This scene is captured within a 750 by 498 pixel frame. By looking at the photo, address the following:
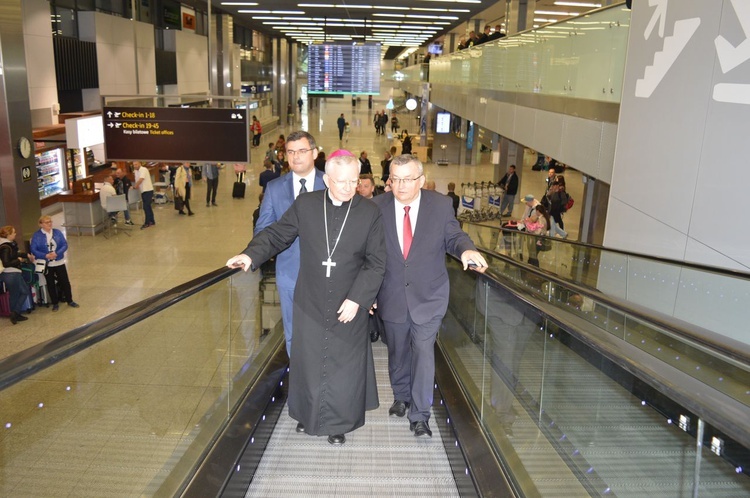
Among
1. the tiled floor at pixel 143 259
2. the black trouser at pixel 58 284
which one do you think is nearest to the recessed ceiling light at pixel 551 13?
the tiled floor at pixel 143 259

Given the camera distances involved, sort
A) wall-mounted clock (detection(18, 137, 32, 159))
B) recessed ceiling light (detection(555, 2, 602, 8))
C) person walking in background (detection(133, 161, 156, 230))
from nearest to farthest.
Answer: wall-mounted clock (detection(18, 137, 32, 159))
person walking in background (detection(133, 161, 156, 230))
recessed ceiling light (detection(555, 2, 602, 8))

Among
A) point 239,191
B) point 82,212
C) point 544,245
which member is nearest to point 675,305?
point 544,245

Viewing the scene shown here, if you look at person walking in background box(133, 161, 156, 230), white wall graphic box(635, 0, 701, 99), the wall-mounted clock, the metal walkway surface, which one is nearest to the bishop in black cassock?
the metal walkway surface

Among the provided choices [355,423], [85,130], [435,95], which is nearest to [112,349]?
[355,423]

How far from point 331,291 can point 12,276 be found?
7.99 meters

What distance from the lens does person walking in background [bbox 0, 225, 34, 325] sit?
9.88m

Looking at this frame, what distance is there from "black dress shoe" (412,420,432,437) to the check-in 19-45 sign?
9.25 metres

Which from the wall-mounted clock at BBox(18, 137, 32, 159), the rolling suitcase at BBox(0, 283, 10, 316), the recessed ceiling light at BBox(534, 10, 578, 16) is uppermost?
the recessed ceiling light at BBox(534, 10, 578, 16)

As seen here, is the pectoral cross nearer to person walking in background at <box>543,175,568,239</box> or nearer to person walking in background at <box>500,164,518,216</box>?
person walking in background at <box>543,175,568,239</box>

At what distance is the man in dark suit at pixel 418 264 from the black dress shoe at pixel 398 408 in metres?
0.28

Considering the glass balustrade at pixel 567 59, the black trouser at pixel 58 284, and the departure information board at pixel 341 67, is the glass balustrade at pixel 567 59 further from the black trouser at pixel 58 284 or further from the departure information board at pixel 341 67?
the black trouser at pixel 58 284

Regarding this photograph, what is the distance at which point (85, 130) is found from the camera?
56.5ft

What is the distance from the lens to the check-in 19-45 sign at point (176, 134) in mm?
12422

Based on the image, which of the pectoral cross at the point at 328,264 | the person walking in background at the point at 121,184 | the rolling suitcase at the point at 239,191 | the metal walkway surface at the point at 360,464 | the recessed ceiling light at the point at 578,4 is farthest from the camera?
the recessed ceiling light at the point at 578,4
